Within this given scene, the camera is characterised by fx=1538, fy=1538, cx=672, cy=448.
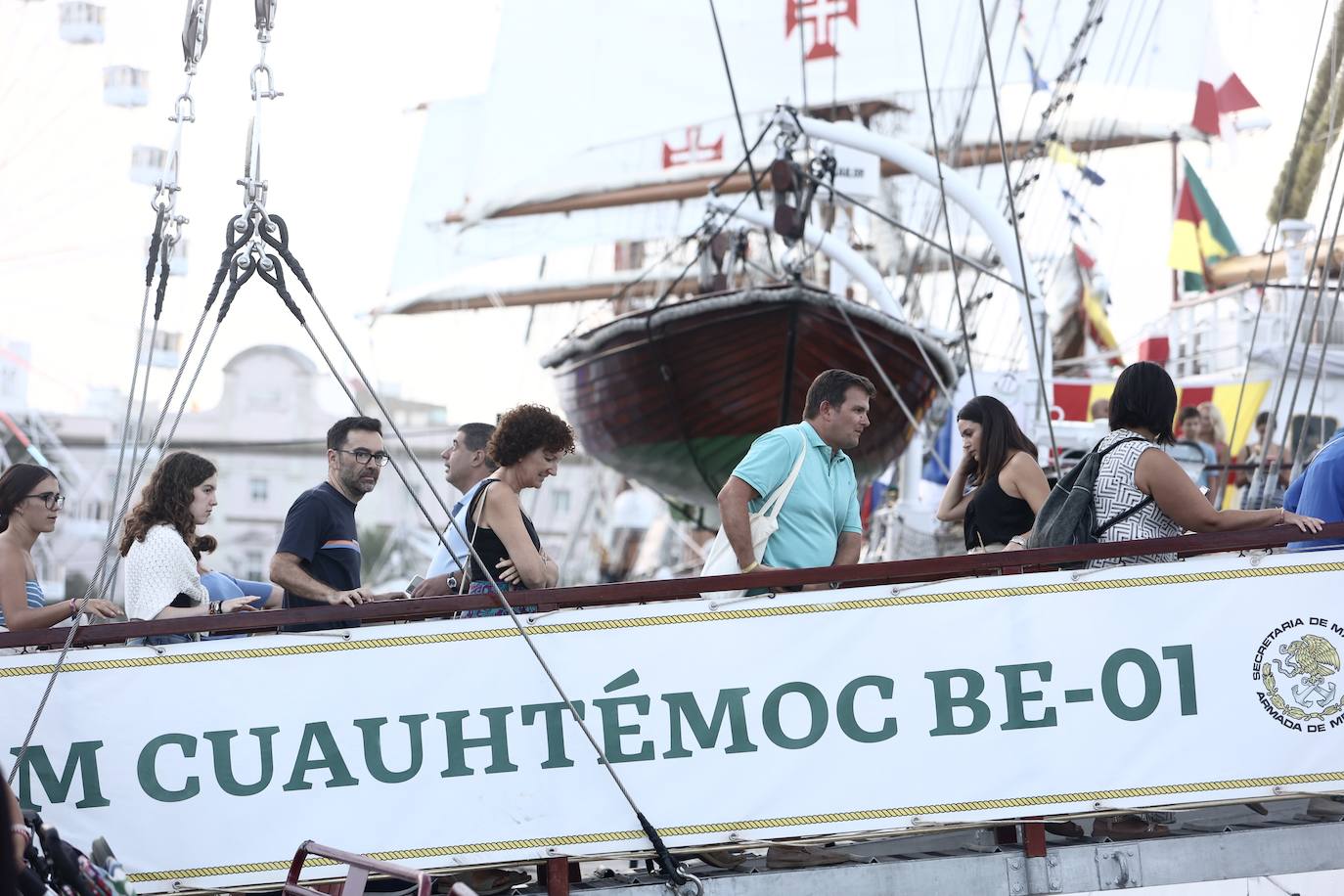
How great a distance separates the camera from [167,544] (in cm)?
482

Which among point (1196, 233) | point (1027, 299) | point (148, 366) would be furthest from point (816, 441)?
point (1196, 233)

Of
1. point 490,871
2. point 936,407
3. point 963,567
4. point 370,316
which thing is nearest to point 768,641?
point 963,567

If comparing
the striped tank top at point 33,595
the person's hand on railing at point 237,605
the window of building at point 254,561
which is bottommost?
the window of building at point 254,561

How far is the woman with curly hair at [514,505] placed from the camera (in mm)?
4695

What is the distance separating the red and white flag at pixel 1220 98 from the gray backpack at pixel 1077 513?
17630 mm

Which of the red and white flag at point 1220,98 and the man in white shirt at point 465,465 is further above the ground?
the red and white flag at point 1220,98

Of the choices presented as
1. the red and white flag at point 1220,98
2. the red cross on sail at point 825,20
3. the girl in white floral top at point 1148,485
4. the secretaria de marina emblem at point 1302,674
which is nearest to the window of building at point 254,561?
the red cross on sail at point 825,20

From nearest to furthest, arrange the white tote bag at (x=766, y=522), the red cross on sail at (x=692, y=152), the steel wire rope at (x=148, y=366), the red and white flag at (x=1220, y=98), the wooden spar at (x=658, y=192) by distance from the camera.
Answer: the steel wire rope at (x=148, y=366)
the white tote bag at (x=766, y=522)
the red and white flag at (x=1220, y=98)
the wooden spar at (x=658, y=192)
the red cross on sail at (x=692, y=152)

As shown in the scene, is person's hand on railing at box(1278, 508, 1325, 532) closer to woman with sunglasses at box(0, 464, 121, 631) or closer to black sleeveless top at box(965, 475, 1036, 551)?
black sleeveless top at box(965, 475, 1036, 551)

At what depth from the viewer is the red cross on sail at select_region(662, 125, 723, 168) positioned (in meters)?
32.5

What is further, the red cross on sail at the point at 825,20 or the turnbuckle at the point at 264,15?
the red cross on sail at the point at 825,20

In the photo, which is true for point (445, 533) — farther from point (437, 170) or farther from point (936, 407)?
point (437, 170)

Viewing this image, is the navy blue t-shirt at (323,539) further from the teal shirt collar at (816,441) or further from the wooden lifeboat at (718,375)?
the wooden lifeboat at (718,375)

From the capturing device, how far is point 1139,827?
4.75 m
